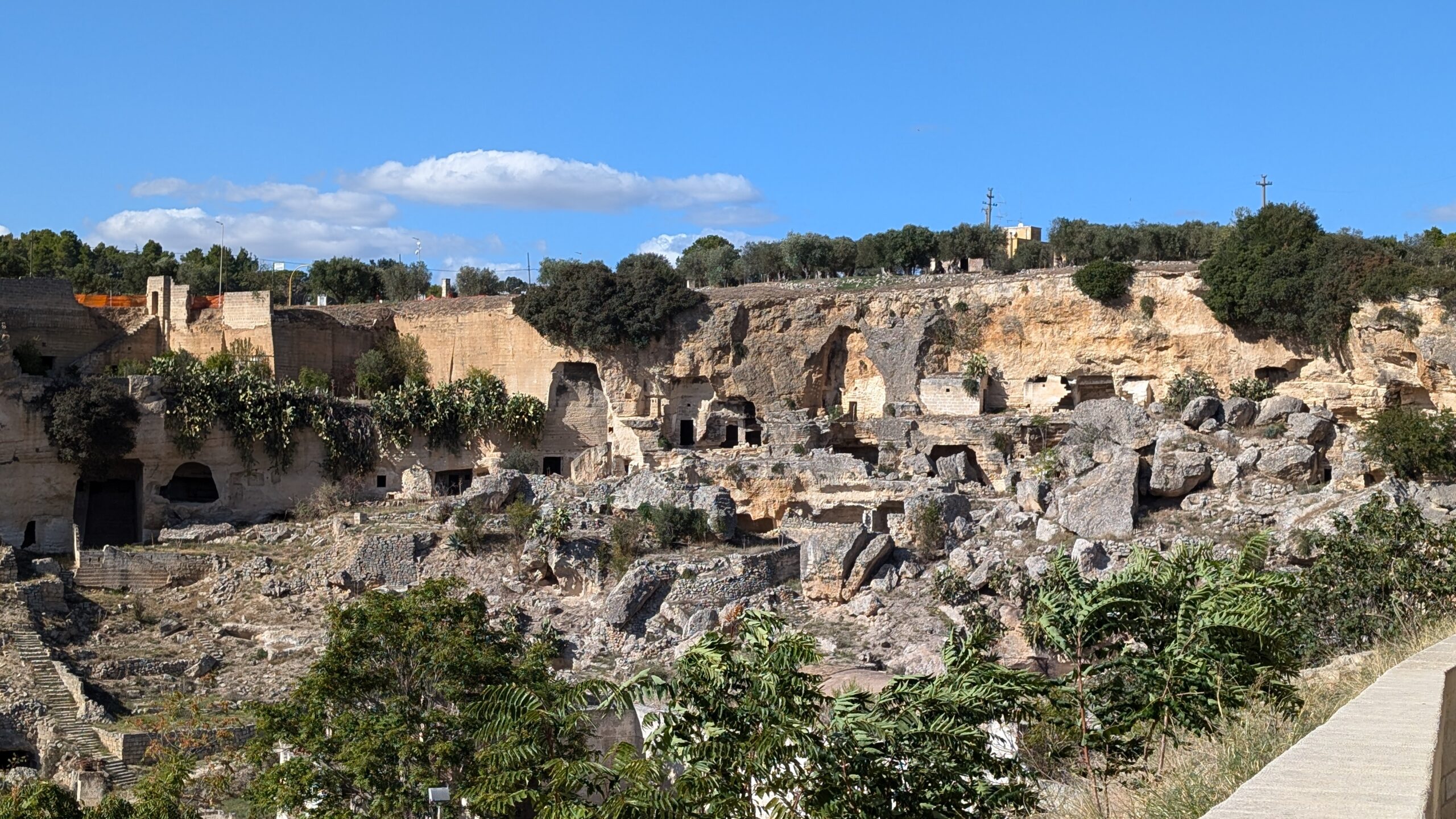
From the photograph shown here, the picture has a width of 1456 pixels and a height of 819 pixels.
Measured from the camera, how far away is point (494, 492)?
1222 inches

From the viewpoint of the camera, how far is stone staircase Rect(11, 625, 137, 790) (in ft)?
67.3

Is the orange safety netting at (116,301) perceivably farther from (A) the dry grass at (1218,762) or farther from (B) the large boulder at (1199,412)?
(A) the dry grass at (1218,762)

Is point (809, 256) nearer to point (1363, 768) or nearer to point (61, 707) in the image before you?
point (61, 707)

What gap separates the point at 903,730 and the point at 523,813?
17.0 ft

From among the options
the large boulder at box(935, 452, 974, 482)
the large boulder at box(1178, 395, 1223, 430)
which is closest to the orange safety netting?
the large boulder at box(935, 452, 974, 482)

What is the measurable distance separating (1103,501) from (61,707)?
745 inches

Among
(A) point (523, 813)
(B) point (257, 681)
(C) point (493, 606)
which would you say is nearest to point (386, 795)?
(A) point (523, 813)

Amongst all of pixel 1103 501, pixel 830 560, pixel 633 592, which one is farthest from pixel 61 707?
pixel 1103 501

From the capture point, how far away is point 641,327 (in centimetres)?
3888

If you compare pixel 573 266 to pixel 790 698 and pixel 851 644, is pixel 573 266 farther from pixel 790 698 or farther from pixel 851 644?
pixel 790 698

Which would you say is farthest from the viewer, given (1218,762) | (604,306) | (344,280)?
(344,280)

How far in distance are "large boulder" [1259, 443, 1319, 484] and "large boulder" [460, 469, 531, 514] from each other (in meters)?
15.4

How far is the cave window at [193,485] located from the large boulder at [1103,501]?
65.9ft

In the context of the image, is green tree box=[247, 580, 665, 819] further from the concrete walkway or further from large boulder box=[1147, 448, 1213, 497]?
large boulder box=[1147, 448, 1213, 497]
